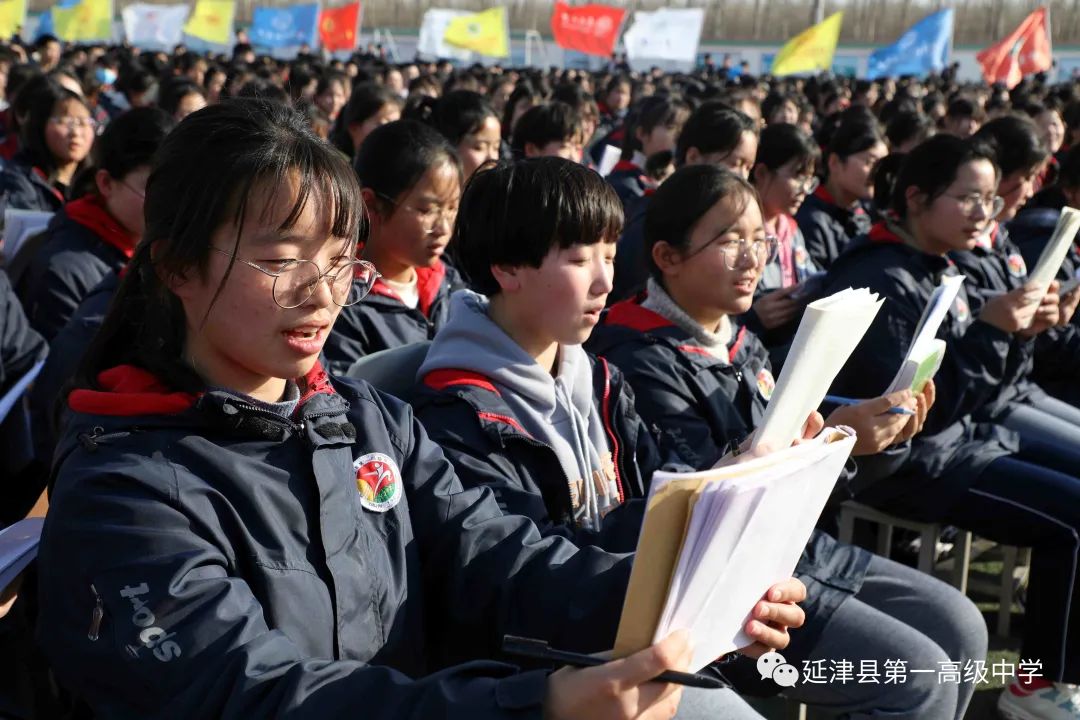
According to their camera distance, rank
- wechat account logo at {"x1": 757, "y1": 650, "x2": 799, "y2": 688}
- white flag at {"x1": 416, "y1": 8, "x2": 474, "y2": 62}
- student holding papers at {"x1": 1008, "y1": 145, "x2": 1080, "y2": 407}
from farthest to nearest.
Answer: white flag at {"x1": 416, "y1": 8, "x2": 474, "y2": 62} → student holding papers at {"x1": 1008, "y1": 145, "x2": 1080, "y2": 407} → wechat account logo at {"x1": 757, "y1": 650, "x2": 799, "y2": 688}

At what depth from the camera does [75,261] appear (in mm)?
3414

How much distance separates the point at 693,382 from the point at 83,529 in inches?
62.5

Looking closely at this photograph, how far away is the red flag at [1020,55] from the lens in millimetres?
12719

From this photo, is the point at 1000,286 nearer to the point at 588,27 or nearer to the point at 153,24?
the point at 588,27

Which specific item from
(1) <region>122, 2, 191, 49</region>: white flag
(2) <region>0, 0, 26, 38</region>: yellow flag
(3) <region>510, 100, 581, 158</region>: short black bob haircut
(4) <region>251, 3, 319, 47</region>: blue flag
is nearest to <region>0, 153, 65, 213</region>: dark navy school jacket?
(3) <region>510, 100, 581, 158</region>: short black bob haircut

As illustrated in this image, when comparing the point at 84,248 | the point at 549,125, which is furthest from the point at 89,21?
the point at 84,248

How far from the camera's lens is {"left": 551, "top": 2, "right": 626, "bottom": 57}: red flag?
1502cm

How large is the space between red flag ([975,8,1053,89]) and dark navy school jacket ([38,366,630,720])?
1274 centimetres

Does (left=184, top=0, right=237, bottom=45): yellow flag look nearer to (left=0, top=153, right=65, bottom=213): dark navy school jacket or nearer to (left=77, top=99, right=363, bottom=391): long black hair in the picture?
(left=0, top=153, right=65, bottom=213): dark navy school jacket

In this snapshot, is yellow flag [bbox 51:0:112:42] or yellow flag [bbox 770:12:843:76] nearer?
yellow flag [bbox 770:12:843:76]

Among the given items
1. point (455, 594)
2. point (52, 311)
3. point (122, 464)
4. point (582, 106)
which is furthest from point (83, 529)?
point (582, 106)

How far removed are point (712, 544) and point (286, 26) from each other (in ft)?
55.0

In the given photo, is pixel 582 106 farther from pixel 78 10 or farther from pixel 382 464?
pixel 78 10

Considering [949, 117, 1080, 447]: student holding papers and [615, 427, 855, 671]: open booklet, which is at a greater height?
[615, 427, 855, 671]: open booklet
